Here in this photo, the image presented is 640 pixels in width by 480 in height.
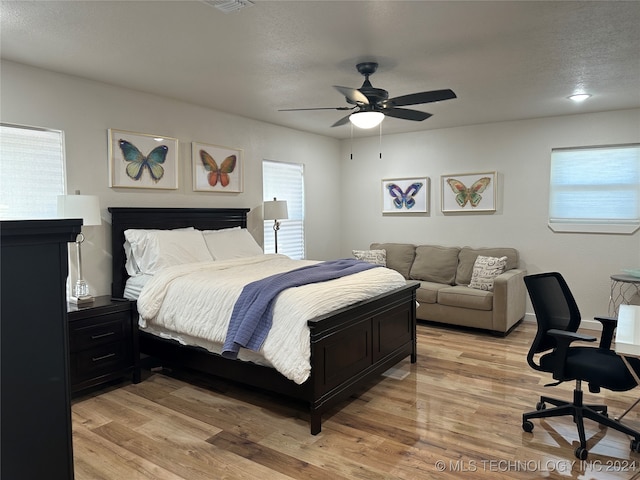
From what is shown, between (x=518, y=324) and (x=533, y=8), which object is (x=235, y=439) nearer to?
(x=533, y=8)

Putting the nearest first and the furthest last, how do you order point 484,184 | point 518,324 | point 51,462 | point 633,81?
point 51,462
point 633,81
point 518,324
point 484,184

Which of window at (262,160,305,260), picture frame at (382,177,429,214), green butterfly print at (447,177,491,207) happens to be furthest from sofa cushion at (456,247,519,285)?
window at (262,160,305,260)

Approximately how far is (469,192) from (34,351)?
5.79 meters

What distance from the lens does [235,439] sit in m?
2.79

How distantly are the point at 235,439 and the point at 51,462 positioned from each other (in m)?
1.89

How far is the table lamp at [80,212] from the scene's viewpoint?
3.39 meters

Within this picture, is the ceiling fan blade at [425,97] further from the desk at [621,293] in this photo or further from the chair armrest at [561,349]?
the desk at [621,293]

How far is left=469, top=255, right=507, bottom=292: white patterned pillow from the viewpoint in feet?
17.1

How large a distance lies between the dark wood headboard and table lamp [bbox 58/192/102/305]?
394 mm

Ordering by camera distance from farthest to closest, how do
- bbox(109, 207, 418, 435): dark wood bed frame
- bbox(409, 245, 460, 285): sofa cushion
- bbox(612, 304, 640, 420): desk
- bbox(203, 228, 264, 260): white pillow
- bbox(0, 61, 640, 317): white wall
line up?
1. bbox(409, 245, 460, 285): sofa cushion
2. bbox(203, 228, 264, 260): white pillow
3. bbox(0, 61, 640, 317): white wall
4. bbox(109, 207, 418, 435): dark wood bed frame
5. bbox(612, 304, 640, 420): desk

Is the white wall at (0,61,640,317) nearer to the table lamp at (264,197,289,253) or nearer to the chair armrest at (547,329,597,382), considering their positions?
the table lamp at (264,197,289,253)

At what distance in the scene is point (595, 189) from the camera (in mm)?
5258

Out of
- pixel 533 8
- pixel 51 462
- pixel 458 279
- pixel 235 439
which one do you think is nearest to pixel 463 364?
pixel 458 279

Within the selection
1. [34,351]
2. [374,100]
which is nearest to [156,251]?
[374,100]
